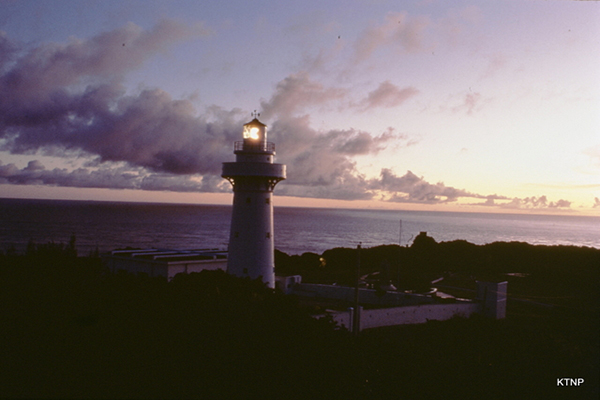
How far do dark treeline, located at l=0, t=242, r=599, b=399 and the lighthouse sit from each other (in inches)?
112

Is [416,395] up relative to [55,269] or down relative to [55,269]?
down

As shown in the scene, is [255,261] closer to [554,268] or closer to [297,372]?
[297,372]

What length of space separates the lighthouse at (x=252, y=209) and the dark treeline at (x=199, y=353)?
2.85 metres

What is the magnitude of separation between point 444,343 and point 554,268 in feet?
107

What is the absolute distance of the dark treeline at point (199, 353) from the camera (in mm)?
7751

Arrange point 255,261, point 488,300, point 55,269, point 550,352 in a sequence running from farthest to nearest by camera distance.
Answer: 1. point 488,300
2. point 255,261
3. point 550,352
4. point 55,269

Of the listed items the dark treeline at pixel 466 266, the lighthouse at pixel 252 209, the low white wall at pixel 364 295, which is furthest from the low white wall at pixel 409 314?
the dark treeline at pixel 466 266

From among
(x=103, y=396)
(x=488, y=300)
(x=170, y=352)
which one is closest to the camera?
(x=103, y=396)

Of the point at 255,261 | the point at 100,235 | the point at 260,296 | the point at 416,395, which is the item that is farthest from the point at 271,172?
the point at 100,235

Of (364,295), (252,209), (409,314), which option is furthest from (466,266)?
(252,209)

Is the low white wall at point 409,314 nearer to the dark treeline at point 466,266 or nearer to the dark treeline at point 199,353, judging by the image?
the dark treeline at point 199,353

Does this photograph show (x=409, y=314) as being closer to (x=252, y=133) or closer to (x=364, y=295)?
(x=364, y=295)

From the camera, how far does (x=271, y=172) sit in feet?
63.9

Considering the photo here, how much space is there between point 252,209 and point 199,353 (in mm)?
11230
